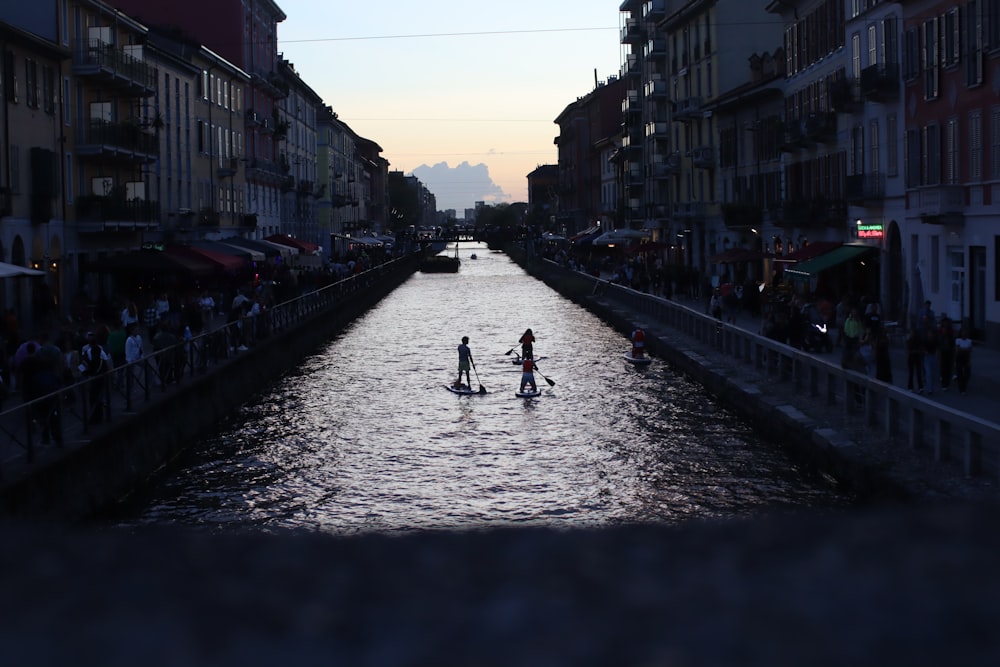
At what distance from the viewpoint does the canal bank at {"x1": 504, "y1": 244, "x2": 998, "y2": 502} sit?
45.9 ft

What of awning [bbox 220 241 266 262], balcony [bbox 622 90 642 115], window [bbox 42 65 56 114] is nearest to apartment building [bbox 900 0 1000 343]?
awning [bbox 220 241 266 262]

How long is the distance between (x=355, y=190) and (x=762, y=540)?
15126 cm

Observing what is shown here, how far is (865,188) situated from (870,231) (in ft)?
4.51

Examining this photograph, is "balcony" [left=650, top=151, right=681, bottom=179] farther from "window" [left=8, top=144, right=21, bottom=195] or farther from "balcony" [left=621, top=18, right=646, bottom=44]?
"window" [left=8, top=144, right=21, bottom=195]

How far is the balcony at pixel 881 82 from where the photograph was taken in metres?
36.7

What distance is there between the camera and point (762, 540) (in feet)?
6.47

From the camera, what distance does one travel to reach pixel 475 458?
22.0m

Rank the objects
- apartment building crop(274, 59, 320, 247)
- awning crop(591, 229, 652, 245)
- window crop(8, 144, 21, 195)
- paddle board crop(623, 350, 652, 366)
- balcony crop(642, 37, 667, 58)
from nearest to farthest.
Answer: paddle board crop(623, 350, 652, 366) < window crop(8, 144, 21, 195) < awning crop(591, 229, 652, 245) < balcony crop(642, 37, 667, 58) < apartment building crop(274, 59, 320, 247)

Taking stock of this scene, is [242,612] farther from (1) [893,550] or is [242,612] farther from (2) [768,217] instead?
(2) [768,217]

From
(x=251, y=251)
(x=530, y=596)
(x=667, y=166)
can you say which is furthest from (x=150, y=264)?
(x=667, y=166)

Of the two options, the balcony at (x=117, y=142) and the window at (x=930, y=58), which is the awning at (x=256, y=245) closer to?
the balcony at (x=117, y=142)

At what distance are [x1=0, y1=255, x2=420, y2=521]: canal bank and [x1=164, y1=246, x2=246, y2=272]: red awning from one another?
4407mm

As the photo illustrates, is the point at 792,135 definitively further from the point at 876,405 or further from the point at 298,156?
the point at 298,156

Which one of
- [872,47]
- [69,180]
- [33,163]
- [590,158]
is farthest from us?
[590,158]
